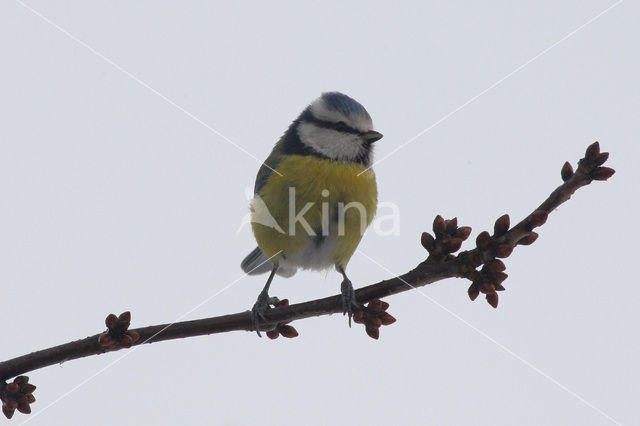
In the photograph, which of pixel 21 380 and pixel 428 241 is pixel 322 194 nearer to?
pixel 428 241

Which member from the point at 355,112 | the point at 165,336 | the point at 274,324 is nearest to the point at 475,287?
the point at 274,324

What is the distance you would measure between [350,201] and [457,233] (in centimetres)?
88

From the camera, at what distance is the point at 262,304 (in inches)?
85.9

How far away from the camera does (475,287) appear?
5.10 feet

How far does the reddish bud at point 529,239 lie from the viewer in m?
1.46

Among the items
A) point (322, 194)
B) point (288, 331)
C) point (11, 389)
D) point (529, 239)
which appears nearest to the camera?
point (529, 239)

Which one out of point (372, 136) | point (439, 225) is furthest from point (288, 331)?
point (372, 136)

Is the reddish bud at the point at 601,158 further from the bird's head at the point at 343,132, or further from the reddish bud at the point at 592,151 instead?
the bird's head at the point at 343,132

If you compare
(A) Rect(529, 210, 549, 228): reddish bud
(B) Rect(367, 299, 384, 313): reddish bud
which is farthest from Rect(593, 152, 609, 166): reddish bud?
(B) Rect(367, 299, 384, 313): reddish bud

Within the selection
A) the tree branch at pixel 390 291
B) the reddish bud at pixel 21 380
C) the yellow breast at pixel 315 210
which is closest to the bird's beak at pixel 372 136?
the yellow breast at pixel 315 210

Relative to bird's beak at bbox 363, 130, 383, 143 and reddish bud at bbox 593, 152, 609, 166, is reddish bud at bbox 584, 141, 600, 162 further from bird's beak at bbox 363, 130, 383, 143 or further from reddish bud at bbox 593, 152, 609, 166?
bird's beak at bbox 363, 130, 383, 143

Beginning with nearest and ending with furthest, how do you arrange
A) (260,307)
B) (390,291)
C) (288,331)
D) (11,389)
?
(11,389) → (390,291) → (288,331) → (260,307)

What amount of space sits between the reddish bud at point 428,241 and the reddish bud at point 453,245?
0.11ft

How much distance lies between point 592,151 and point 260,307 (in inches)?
45.1
